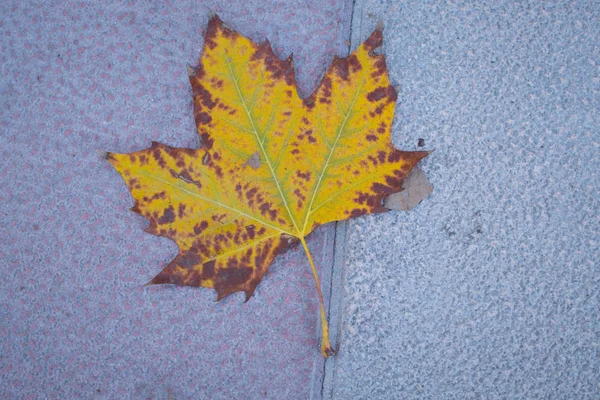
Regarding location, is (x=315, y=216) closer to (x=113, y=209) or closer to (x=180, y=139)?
(x=180, y=139)

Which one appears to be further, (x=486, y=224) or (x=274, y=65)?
(x=486, y=224)

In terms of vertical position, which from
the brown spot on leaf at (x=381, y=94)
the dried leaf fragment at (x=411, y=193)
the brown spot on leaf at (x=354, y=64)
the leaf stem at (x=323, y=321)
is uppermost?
the brown spot on leaf at (x=354, y=64)

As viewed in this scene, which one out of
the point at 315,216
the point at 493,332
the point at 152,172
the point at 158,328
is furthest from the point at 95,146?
the point at 493,332

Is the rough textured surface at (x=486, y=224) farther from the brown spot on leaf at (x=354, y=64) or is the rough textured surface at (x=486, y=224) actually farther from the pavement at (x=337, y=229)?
the brown spot on leaf at (x=354, y=64)

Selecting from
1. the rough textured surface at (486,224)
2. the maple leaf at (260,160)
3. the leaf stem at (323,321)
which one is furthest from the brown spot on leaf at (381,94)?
the leaf stem at (323,321)

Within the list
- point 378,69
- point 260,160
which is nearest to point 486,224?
point 378,69

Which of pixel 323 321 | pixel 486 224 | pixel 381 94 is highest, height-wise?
pixel 381 94

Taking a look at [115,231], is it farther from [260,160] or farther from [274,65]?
[274,65]
